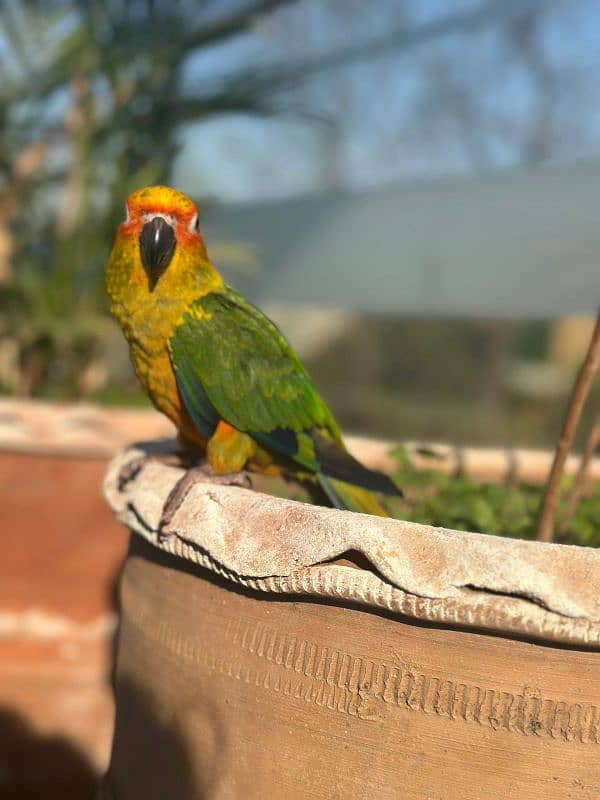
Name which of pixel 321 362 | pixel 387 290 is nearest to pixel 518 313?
pixel 387 290

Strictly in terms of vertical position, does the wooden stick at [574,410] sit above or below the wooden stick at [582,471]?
above

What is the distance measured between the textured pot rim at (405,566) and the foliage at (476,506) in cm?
49

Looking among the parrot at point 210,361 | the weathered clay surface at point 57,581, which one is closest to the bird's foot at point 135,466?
the parrot at point 210,361

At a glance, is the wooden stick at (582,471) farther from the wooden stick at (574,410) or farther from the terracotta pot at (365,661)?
the terracotta pot at (365,661)

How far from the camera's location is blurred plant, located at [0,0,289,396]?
3.92 metres

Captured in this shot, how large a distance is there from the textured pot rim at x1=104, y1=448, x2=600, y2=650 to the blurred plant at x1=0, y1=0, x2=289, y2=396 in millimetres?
2935

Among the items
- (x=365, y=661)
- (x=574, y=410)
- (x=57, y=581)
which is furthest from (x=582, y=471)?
(x=57, y=581)

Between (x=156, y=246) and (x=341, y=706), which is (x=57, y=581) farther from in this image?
(x=341, y=706)

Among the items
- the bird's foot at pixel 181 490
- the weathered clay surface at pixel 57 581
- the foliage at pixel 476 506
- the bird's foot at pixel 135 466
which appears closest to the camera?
the bird's foot at pixel 181 490

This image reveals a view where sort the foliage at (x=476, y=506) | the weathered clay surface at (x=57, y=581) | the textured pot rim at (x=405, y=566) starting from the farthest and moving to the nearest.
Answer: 1. the weathered clay surface at (x=57, y=581)
2. the foliage at (x=476, y=506)
3. the textured pot rim at (x=405, y=566)

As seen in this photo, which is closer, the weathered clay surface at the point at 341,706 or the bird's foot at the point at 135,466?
the weathered clay surface at the point at 341,706

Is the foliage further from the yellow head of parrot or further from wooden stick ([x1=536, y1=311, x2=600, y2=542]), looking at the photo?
the yellow head of parrot

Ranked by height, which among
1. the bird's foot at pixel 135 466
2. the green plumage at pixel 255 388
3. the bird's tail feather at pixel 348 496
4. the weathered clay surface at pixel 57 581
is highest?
the green plumage at pixel 255 388

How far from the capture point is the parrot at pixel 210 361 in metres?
1.44
